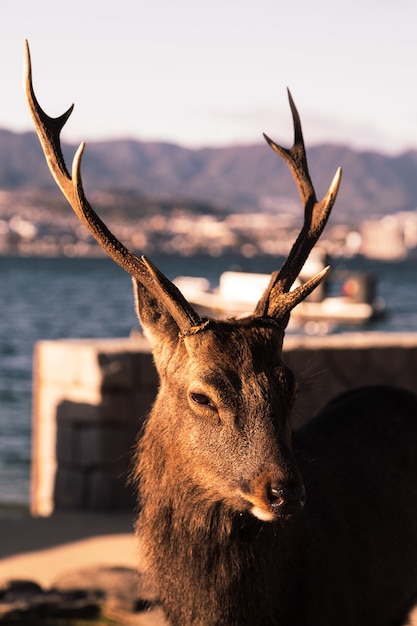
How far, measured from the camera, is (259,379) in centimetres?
480

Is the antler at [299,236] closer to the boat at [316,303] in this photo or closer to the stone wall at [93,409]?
the stone wall at [93,409]

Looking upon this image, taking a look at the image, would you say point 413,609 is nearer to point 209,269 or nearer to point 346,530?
point 346,530

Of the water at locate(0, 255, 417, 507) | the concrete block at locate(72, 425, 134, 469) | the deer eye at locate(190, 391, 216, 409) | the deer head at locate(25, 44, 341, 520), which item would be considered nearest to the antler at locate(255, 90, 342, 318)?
the deer head at locate(25, 44, 341, 520)

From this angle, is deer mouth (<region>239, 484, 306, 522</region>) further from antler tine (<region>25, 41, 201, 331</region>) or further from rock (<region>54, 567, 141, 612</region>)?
rock (<region>54, 567, 141, 612</region>)

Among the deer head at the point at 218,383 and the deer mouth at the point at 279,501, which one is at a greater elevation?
the deer head at the point at 218,383

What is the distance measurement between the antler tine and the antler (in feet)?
1.30

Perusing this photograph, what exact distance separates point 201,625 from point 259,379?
3.92ft

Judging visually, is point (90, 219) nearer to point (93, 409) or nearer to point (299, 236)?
point (299, 236)

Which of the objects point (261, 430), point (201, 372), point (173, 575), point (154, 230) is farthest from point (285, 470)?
point (154, 230)

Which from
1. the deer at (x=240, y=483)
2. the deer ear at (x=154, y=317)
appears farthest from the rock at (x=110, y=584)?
the deer ear at (x=154, y=317)

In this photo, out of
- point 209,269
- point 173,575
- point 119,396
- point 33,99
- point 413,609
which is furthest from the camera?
point 209,269

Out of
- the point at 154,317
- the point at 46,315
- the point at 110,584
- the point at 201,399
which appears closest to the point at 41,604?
the point at 110,584

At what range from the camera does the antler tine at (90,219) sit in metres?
5.09

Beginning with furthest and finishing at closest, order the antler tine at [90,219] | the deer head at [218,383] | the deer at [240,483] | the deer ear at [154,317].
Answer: the deer ear at [154,317] → the antler tine at [90,219] → the deer at [240,483] → the deer head at [218,383]
